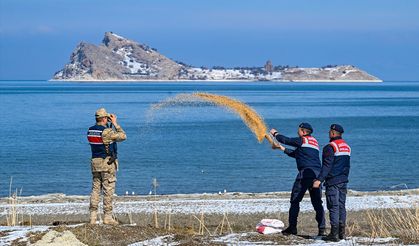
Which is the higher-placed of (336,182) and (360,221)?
(336,182)

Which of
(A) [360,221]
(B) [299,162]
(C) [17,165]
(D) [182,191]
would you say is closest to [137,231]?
(B) [299,162]

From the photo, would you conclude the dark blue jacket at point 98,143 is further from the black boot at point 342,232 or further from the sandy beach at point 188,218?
the black boot at point 342,232

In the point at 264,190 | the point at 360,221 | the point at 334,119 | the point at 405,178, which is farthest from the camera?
the point at 334,119

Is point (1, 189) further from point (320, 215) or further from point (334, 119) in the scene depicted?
point (334, 119)

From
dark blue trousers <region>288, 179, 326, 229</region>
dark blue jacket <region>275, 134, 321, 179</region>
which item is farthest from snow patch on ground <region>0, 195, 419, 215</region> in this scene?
dark blue jacket <region>275, 134, 321, 179</region>

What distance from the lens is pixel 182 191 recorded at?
29297 mm

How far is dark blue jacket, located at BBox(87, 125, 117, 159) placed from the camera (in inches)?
556

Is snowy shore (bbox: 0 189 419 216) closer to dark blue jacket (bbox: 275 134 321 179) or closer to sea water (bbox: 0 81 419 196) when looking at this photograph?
sea water (bbox: 0 81 419 196)

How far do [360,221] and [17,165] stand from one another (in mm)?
24869

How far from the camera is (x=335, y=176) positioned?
515 inches

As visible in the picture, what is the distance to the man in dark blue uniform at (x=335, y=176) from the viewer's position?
42.5ft

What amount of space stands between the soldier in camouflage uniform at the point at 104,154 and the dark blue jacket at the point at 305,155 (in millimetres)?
2806

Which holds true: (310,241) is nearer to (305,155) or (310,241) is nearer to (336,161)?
(336,161)

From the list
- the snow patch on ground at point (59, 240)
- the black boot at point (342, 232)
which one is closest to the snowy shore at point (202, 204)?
the black boot at point (342, 232)
